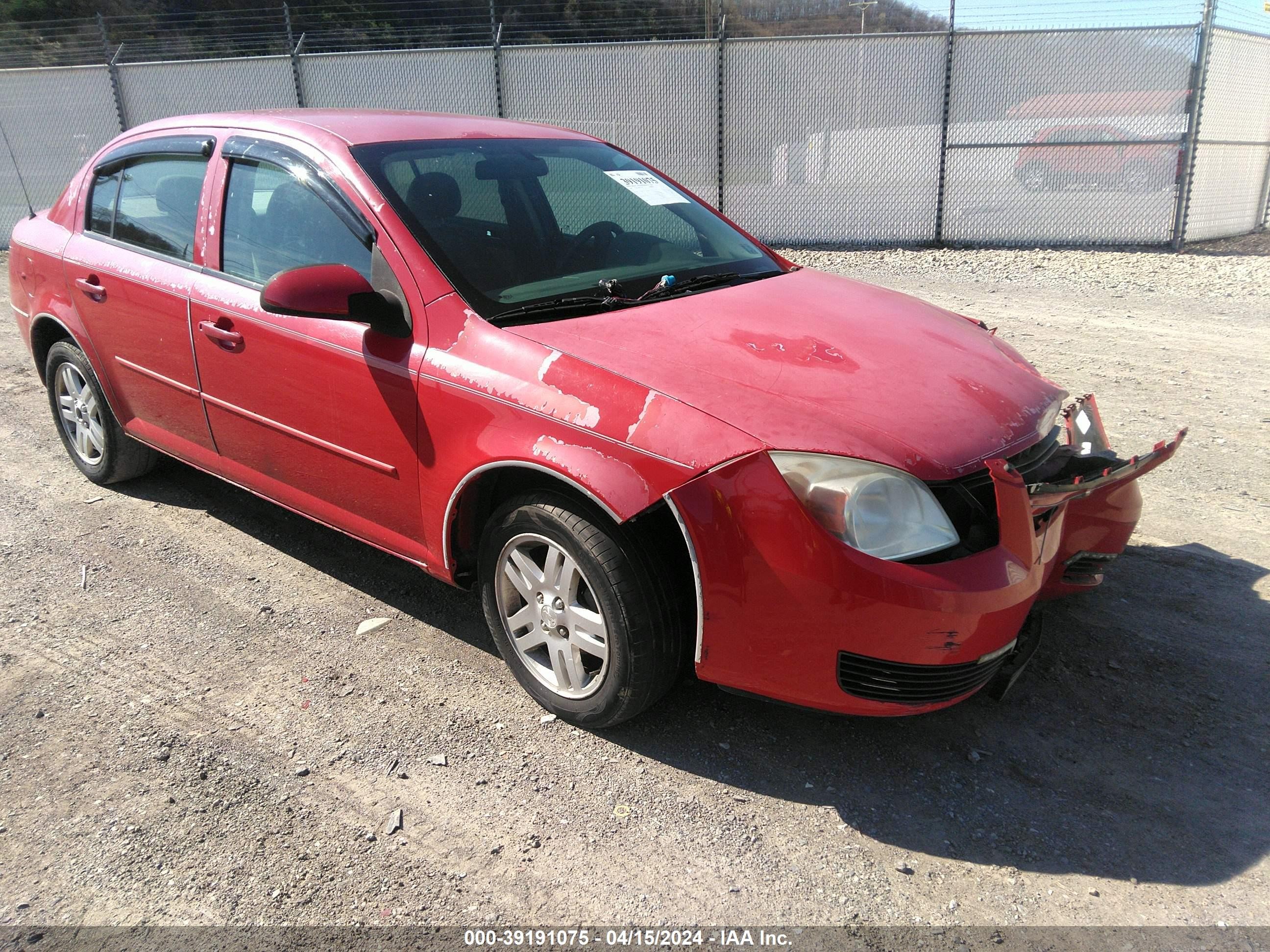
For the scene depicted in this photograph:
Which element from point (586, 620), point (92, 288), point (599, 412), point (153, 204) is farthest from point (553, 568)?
point (92, 288)

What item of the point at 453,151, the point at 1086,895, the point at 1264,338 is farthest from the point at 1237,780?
the point at 1264,338

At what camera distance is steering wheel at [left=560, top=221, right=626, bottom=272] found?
3334mm

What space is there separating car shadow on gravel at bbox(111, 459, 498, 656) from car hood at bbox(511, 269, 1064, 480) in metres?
1.32

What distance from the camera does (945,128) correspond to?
1148 cm

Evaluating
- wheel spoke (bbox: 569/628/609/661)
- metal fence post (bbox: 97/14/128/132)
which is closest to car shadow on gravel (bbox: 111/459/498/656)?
wheel spoke (bbox: 569/628/609/661)

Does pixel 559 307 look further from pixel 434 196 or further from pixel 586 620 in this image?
pixel 586 620

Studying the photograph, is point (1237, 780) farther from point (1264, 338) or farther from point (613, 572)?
point (1264, 338)

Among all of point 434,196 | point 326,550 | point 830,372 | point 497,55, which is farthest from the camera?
point 497,55

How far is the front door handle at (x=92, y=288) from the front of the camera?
4227 mm

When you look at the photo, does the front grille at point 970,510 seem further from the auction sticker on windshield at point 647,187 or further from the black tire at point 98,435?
the black tire at point 98,435

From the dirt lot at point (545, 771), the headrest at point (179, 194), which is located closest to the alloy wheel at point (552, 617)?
the dirt lot at point (545, 771)

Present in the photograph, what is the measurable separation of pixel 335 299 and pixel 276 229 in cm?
78

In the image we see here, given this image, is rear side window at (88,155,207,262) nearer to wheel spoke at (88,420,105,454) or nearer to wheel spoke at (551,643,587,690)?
wheel spoke at (88,420,105,454)

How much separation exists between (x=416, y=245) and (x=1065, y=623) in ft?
8.75
